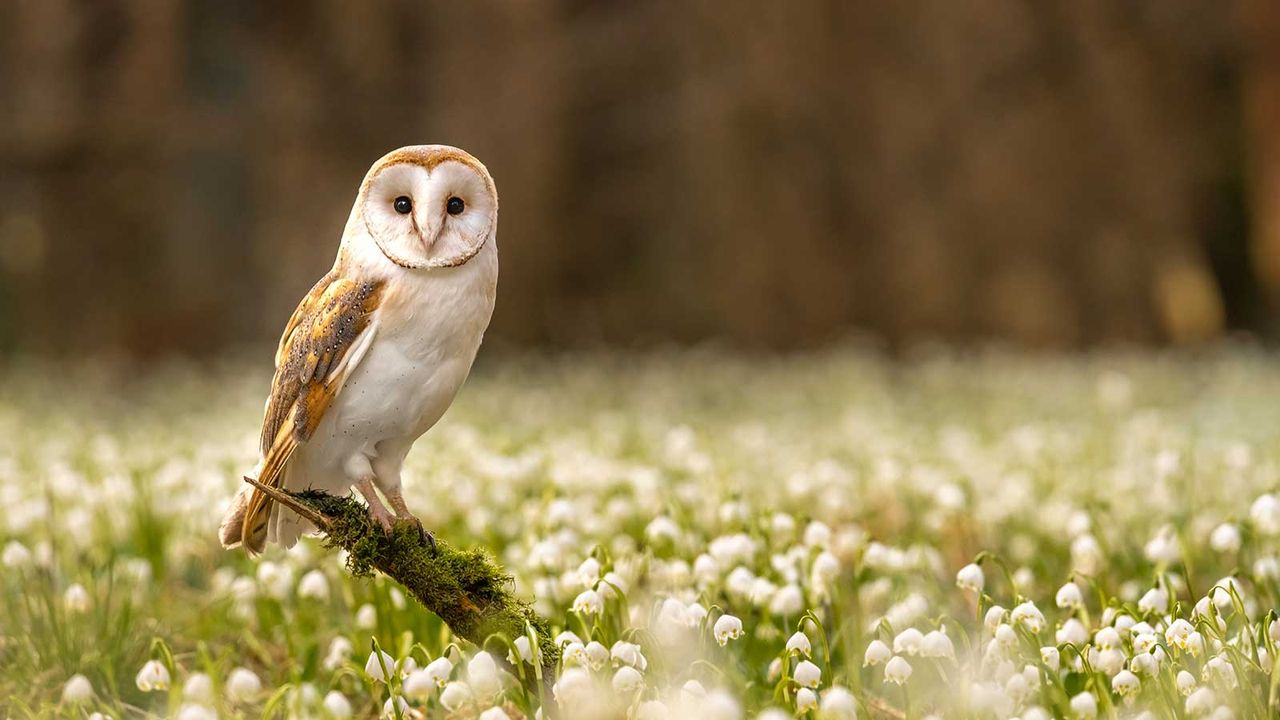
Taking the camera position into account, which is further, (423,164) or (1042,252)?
(1042,252)

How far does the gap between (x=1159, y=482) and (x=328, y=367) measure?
3929mm

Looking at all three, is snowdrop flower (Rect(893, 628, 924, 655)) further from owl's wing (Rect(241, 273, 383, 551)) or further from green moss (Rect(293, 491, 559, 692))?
owl's wing (Rect(241, 273, 383, 551))

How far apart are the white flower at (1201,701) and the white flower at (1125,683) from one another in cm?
13

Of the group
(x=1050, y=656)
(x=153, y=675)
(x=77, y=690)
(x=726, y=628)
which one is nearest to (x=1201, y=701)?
(x=1050, y=656)

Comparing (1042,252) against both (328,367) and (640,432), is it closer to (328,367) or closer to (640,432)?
(640,432)

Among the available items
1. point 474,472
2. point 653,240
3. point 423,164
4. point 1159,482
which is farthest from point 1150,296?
point 423,164

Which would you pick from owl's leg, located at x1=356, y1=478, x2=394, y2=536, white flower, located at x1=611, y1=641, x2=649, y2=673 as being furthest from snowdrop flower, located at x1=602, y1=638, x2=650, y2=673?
owl's leg, located at x1=356, y1=478, x2=394, y2=536

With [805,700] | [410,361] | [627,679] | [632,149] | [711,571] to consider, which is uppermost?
[632,149]

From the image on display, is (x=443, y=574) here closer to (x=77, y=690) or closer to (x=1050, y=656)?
(x=77, y=690)

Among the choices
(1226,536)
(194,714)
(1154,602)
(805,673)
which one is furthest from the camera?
(1226,536)

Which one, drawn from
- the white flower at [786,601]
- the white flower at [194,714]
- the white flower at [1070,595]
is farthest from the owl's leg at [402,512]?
the white flower at [1070,595]

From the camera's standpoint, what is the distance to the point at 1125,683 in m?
2.83

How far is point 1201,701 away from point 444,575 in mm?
1544

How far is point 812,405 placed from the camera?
10156 mm
